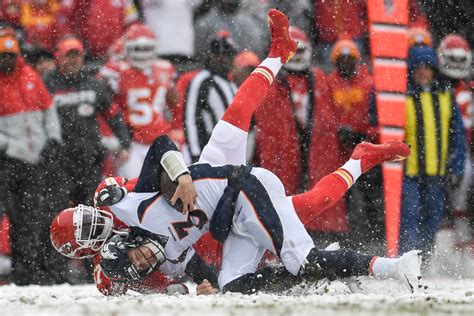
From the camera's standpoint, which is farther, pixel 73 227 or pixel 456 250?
pixel 456 250

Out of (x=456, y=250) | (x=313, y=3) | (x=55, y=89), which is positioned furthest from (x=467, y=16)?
(x=55, y=89)

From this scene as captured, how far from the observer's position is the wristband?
6.38 metres

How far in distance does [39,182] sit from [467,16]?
12.8 feet

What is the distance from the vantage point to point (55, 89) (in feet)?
29.7

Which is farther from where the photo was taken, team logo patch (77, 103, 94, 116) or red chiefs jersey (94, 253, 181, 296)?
team logo patch (77, 103, 94, 116)

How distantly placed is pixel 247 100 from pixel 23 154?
241 centimetres

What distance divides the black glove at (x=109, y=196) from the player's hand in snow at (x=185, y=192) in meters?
0.35

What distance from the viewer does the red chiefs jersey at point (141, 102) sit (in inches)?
361

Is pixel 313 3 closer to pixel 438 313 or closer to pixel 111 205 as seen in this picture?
pixel 111 205

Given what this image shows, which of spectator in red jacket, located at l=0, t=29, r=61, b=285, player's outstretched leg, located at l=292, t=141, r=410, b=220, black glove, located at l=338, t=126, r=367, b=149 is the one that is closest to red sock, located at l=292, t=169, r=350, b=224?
player's outstretched leg, located at l=292, t=141, r=410, b=220

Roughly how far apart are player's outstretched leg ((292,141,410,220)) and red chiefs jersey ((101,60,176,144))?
234 cm

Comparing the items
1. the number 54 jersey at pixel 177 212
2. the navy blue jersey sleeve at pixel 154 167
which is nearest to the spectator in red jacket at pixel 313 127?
the number 54 jersey at pixel 177 212

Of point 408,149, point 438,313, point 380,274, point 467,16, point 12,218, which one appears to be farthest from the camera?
point 467,16

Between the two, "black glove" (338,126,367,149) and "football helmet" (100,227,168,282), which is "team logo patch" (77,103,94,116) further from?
"football helmet" (100,227,168,282)
